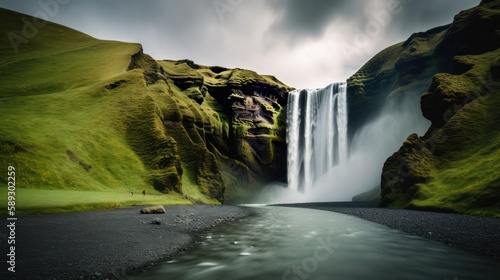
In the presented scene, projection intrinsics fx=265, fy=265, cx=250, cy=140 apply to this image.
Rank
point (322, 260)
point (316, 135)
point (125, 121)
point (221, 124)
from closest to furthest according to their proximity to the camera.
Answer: point (322, 260) → point (125, 121) → point (316, 135) → point (221, 124)

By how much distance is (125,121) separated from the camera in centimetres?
5841

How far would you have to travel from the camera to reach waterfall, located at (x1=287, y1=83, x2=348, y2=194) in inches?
3632

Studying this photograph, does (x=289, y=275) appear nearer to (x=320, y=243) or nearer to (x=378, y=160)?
(x=320, y=243)

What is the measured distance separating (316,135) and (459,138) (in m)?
57.7

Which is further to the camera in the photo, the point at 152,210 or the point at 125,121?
the point at 125,121

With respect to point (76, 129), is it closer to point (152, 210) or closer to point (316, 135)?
point (152, 210)

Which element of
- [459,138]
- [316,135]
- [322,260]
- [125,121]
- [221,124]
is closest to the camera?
[322,260]

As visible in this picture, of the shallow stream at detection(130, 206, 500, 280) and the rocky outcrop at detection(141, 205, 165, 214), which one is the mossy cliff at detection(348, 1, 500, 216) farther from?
the rocky outcrop at detection(141, 205, 165, 214)

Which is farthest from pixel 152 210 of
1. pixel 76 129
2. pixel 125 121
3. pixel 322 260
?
pixel 125 121

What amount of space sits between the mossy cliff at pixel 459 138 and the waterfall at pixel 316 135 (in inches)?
1283

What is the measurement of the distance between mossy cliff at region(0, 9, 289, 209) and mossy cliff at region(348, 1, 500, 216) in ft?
123

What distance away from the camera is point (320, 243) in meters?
15.6

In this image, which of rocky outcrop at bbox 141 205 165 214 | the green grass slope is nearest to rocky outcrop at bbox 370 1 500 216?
rocky outcrop at bbox 141 205 165 214

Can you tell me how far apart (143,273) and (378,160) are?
298 feet
